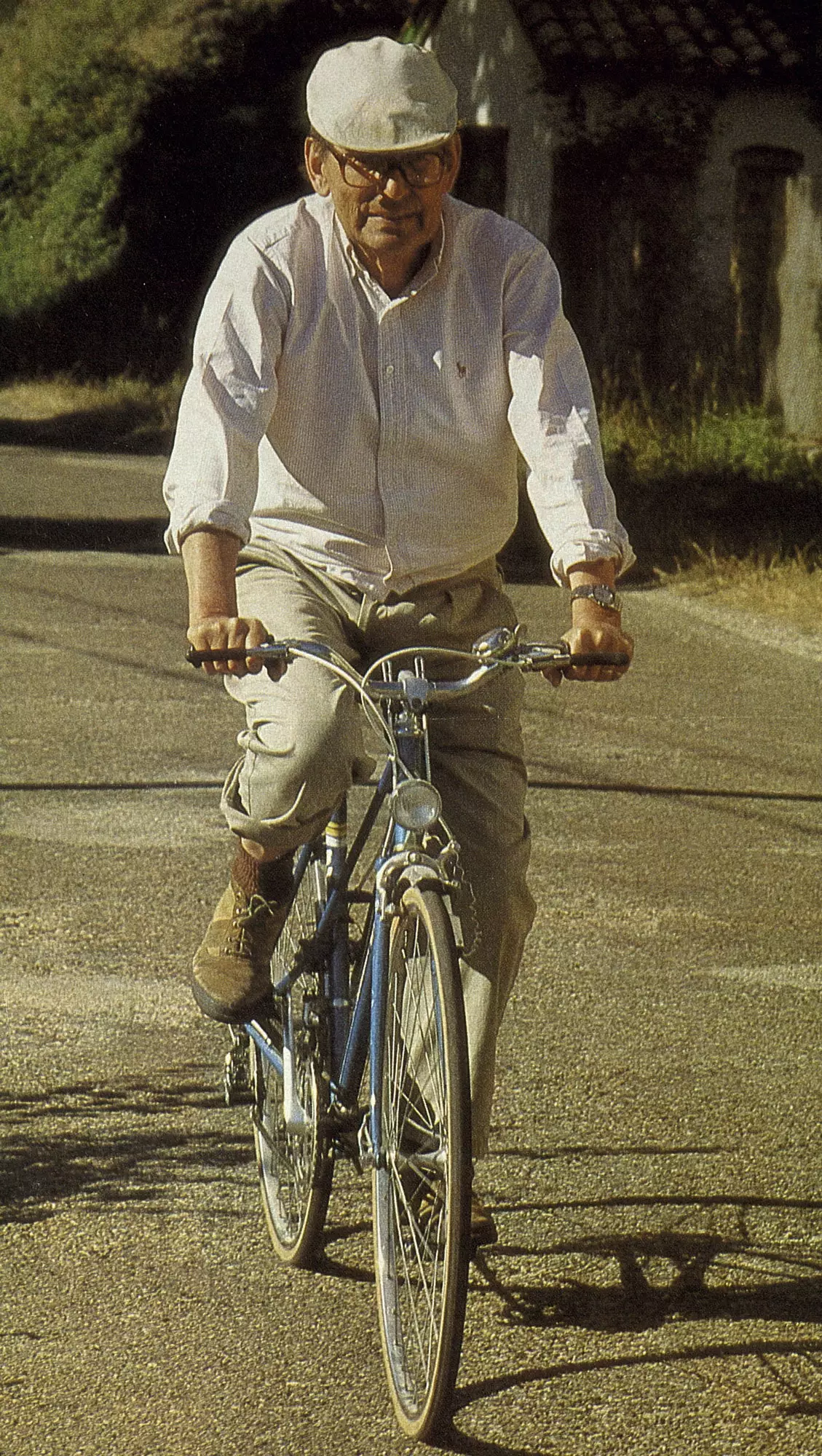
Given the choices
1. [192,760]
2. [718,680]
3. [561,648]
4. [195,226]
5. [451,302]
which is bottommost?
[195,226]

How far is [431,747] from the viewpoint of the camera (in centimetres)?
371

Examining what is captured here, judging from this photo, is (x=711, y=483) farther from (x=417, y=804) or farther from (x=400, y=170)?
(x=417, y=804)

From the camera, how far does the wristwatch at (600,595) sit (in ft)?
11.4

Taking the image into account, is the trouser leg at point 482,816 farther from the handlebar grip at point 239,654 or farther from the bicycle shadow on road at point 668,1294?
the handlebar grip at point 239,654

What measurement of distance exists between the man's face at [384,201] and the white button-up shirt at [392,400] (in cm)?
5

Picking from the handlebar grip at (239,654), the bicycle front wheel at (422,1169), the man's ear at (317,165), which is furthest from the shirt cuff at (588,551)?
the man's ear at (317,165)

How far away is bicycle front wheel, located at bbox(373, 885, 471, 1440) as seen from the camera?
10.2 ft

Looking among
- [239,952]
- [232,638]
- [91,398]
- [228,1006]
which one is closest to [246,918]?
[239,952]

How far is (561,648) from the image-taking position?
3338 millimetres

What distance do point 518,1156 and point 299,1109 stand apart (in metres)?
0.89

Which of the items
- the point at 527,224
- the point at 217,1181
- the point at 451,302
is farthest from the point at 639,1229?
the point at 527,224

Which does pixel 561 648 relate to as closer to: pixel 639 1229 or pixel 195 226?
pixel 639 1229

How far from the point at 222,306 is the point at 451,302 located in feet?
1.27

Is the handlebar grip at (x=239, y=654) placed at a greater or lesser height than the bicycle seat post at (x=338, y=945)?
greater
